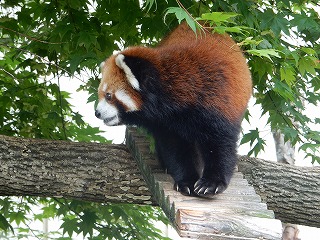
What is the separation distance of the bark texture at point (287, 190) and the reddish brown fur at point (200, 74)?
0.59 meters

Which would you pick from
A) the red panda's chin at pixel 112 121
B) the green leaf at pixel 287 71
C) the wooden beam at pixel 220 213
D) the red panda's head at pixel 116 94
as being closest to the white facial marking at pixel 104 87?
the red panda's head at pixel 116 94

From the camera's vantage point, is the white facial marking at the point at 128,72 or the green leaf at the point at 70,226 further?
the green leaf at the point at 70,226

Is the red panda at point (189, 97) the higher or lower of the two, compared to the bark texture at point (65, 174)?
higher

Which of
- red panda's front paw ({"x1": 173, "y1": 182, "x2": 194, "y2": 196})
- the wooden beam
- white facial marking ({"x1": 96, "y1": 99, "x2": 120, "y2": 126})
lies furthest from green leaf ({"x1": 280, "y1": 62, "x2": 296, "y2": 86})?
white facial marking ({"x1": 96, "y1": 99, "x2": 120, "y2": 126})

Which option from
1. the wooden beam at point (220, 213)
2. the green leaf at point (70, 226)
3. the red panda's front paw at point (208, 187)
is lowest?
the green leaf at point (70, 226)

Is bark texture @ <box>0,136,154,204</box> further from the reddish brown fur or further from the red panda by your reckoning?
the reddish brown fur

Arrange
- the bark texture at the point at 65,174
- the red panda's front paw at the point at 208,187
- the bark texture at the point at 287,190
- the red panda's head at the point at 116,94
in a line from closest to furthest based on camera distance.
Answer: the red panda's front paw at the point at 208,187, the red panda's head at the point at 116,94, the bark texture at the point at 65,174, the bark texture at the point at 287,190

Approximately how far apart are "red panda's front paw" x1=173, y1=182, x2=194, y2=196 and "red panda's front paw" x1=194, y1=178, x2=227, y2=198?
A: 54 millimetres

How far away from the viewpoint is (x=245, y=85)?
3645mm

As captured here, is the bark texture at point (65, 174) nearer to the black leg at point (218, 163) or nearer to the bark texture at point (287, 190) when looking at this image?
the black leg at point (218, 163)

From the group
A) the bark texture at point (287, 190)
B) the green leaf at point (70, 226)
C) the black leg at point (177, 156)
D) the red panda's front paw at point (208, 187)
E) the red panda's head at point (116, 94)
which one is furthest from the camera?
the green leaf at point (70, 226)

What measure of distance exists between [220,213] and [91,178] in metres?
1.11

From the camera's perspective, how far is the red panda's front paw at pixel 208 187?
333cm

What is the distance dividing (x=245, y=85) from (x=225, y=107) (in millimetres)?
274
